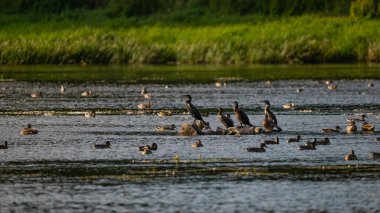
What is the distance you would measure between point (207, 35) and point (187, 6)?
12646mm

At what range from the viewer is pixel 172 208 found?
2064 centimetres

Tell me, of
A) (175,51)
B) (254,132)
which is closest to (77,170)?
(254,132)

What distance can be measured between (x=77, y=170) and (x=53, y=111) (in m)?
14.9

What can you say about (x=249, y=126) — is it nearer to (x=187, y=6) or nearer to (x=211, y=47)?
(x=211, y=47)

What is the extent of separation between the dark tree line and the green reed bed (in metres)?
7.39

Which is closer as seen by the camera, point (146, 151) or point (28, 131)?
point (146, 151)

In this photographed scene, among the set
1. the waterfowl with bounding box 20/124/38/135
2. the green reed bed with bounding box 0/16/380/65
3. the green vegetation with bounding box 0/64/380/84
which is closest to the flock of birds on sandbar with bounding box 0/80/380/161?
the waterfowl with bounding box 20/124/38/135

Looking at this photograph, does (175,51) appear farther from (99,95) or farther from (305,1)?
(99,95)

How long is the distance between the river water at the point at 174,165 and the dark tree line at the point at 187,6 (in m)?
38.4

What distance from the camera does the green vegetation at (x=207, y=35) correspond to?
228 ft

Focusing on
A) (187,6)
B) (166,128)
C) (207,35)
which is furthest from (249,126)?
(187,6)

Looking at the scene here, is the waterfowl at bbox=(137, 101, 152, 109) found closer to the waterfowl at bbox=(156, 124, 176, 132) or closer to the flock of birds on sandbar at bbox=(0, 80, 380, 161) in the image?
the flock of birds on sandbar at bbox=(0, 80, 380, 161)

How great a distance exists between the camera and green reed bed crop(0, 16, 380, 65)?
227ft

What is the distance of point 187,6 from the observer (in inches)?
3364
